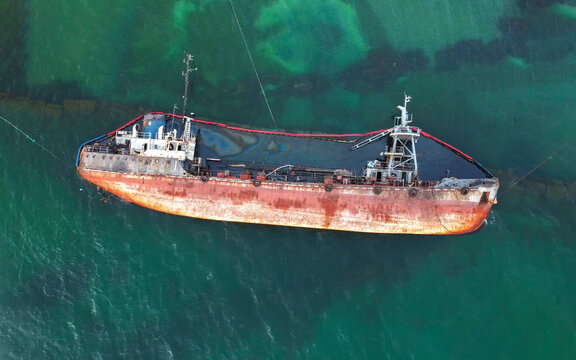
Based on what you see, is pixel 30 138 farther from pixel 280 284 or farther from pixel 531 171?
pixel 531 171

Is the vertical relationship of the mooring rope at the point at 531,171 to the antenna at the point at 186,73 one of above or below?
below

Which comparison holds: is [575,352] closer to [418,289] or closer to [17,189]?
[418,289]

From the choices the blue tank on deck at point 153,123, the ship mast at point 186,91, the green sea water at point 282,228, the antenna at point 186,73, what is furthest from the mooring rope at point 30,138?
the antenna at point 186,73

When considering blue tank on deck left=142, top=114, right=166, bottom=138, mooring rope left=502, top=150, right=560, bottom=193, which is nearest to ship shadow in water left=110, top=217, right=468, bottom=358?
mooring rope left=502, top=150, right=560, bottom=193

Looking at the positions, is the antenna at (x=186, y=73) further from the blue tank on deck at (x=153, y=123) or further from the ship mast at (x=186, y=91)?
the blue tank on deck at (x=153, y=123)

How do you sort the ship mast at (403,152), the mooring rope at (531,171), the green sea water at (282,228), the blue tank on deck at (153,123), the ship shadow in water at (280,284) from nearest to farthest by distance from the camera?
1. the ship shadow in water at (280,284)
2. the green sea water at (282,228)
3. the ship mast at (403,152)
4. the mooring rope at (531,171)
5. the blue tank on deck at (153,123)

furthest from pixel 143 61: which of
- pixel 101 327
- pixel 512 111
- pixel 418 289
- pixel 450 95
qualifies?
pixel 512 111

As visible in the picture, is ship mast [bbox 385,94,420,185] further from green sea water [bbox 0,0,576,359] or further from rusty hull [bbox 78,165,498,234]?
green sea water [bbox 0,0,576,359]
